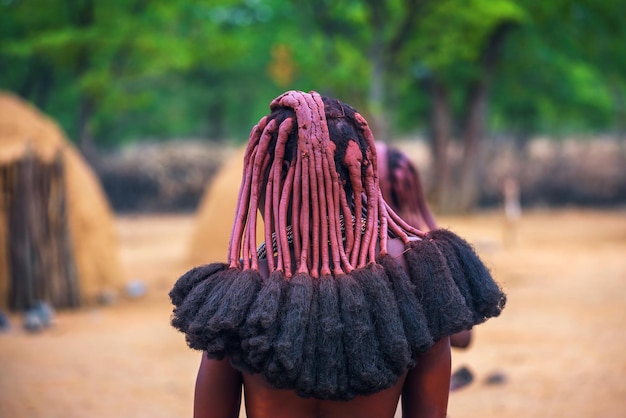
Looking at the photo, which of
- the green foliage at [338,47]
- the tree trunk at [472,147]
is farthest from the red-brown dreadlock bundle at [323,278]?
the tree trunk at [472,147]

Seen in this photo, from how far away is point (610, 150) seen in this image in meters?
23.1

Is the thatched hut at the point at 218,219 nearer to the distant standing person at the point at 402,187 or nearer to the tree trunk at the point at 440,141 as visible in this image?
the distant standing person at the point at 402,187

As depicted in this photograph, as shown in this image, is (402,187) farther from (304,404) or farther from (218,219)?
(218,219)

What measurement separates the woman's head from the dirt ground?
1.22 meters

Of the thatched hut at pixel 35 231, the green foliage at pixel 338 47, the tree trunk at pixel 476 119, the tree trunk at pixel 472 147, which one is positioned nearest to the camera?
the thatched hut at pixel 35 231

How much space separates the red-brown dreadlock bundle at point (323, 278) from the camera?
1.68m

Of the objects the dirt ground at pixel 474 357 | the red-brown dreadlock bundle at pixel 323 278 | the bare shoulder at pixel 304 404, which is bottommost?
the dirt ground at pixel 474 357

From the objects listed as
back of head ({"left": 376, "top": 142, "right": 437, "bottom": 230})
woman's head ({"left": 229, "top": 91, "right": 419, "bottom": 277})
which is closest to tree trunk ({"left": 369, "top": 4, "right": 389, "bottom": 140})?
back of head ({"left": 376, "top": 142, "right": 437, "bottom": 230})

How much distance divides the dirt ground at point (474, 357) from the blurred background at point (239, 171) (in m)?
0.03

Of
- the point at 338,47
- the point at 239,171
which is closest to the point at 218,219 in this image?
the point at 239,171

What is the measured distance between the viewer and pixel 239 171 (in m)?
11.3

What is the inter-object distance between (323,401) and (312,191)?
49 cm

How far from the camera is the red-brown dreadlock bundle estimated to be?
1680 mm

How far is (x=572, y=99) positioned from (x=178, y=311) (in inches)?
805
